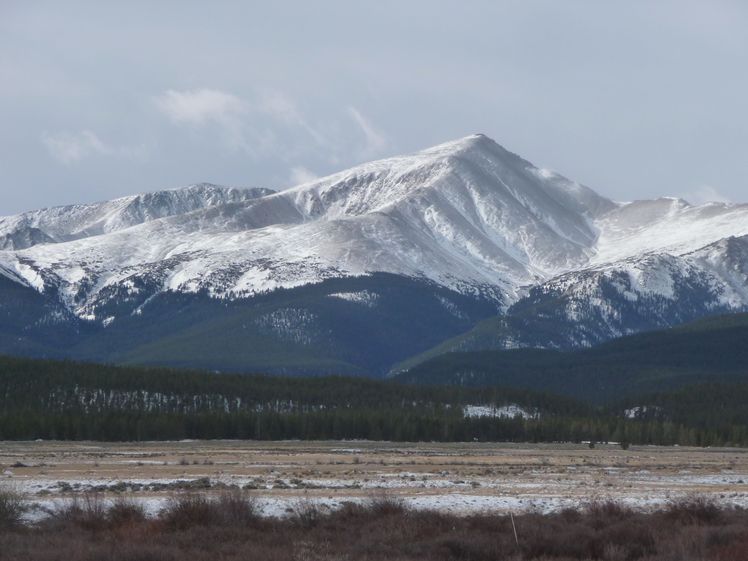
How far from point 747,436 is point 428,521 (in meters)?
123

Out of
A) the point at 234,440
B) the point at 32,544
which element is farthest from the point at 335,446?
the point at 32,544

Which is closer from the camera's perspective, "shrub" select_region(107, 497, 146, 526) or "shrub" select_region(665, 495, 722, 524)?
"shrub" select_region(107, 497, 146, 526)

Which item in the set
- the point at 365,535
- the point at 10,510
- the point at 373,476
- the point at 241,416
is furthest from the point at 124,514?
the point at 241,416

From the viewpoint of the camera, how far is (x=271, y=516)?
4334cm

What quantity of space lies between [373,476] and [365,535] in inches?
1288

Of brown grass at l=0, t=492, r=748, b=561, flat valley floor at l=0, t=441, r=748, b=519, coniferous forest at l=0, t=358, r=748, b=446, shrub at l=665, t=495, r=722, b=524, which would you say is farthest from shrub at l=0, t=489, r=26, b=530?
coniferous forest at l=0, t=358, r=748, b=446

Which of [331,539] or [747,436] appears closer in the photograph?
[331,539]

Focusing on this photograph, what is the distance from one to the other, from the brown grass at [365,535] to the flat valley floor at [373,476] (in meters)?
4.09

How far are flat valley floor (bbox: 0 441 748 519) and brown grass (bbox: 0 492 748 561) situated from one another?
4090 mm

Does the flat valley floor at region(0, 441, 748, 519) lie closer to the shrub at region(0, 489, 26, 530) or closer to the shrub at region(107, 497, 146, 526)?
the shrub at region(0, 489, 26, 530)

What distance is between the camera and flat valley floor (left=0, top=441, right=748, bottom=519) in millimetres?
52656

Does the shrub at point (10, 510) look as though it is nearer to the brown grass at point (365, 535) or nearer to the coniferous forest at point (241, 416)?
the brown grass at point (365, 535)

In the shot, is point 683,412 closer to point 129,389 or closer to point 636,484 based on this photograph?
point 129,389

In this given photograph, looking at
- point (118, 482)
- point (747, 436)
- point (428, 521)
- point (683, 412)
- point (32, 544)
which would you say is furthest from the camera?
point (683, 412)
